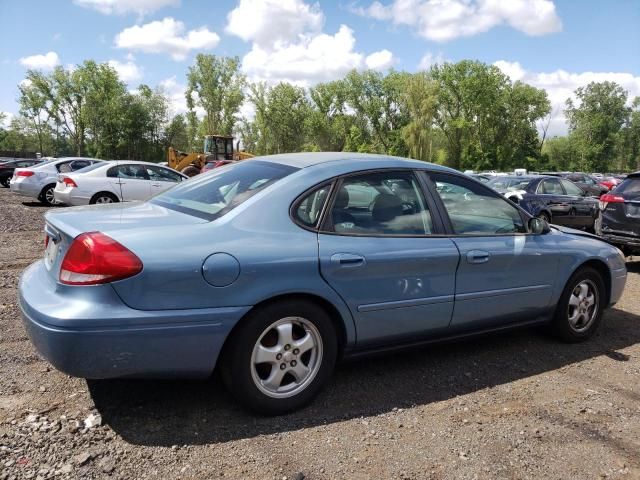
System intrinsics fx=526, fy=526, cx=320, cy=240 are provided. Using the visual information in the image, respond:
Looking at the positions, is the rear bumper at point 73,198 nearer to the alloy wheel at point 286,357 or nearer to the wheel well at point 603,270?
the alloy wheel at point 286,357

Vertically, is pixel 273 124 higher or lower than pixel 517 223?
higher

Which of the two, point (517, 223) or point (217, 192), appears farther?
point (517, 223)

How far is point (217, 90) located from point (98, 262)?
246ft

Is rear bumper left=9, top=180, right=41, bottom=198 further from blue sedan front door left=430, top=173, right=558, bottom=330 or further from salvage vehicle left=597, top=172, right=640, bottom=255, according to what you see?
blue sedan front door left=430, top=173, right=558, bottom=330

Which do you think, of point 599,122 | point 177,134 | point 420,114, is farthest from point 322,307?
point 599,122

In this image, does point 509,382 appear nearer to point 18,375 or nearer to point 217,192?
point 217,192

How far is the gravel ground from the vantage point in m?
2.62

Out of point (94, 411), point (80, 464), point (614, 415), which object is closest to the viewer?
point (80, 464)

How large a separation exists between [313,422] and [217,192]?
5.04 ft

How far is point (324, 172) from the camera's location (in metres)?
3.35

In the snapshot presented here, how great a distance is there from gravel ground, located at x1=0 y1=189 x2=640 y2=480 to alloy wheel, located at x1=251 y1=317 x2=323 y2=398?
0.20 metres

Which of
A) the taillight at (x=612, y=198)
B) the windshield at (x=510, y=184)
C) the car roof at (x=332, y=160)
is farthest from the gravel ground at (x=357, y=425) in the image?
the windshield at (x=510, y=184)

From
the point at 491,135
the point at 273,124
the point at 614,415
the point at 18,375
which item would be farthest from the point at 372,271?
the point at 491,135

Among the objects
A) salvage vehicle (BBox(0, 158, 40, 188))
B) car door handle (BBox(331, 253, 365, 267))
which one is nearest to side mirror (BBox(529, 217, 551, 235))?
car door handle (BBox(331, 253, 365, 267))
